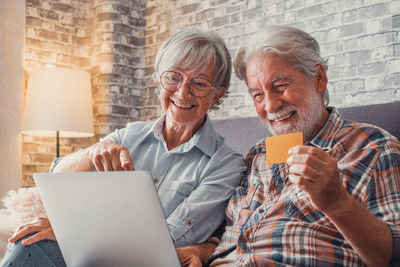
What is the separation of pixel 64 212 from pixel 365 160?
759mm

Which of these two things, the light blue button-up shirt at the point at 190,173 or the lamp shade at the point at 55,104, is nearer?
the light blue button-up shirt at the point at 190,173

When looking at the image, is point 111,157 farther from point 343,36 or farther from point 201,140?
point 343,36

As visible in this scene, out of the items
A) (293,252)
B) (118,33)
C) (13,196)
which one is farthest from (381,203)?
(118,33)

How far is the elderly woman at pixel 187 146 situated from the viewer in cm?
147

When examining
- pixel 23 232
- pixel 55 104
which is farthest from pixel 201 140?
pixel 55 104

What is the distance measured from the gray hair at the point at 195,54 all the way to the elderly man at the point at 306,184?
0.28 feet

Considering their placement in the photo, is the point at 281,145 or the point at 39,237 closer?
the point at 281,145

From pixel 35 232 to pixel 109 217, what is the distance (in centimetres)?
39

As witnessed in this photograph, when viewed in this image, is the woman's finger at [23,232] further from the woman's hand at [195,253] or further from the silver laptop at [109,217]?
the woman's hand at [195,253]

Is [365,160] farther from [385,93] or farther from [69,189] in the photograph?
[385,93]

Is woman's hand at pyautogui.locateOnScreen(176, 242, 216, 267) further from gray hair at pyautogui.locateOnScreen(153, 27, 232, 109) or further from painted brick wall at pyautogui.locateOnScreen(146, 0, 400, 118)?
painted brick wall at pyautogui.locateOnScreen(146, 0, 400, 118)

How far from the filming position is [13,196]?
66.1 inches

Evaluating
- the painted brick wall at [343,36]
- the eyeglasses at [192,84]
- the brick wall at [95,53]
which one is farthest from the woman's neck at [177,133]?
the brick wall at [95,53]

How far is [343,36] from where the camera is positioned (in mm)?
2516
